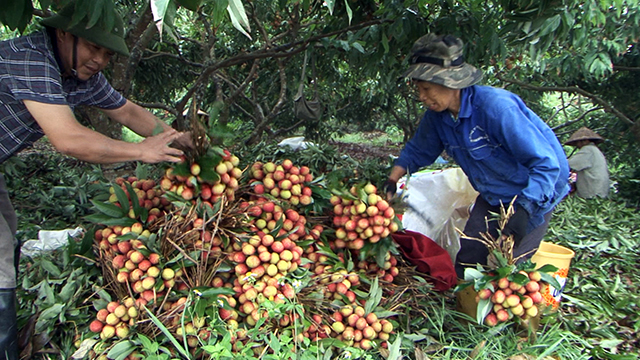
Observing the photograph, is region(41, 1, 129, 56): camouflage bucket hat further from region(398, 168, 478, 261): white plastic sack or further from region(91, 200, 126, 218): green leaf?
region(398, 168, 478, 261): white plastic sack

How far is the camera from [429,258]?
79.7 inches

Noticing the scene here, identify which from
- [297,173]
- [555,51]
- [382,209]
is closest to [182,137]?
[297,173]

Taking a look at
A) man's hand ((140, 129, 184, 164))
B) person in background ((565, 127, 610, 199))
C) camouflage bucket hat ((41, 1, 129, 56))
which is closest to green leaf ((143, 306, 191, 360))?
man's hand ((140, 129, 184, 164))

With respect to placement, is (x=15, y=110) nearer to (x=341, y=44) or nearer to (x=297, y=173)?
(x=297, y=173)

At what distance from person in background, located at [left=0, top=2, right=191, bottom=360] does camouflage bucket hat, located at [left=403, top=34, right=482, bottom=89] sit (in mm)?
1048

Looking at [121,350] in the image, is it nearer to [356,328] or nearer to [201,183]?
[201,183]

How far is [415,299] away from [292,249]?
63cm

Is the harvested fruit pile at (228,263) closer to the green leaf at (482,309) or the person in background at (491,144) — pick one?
the green leaf at (482,309)

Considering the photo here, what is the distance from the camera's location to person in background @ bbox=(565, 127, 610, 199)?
4.63 m

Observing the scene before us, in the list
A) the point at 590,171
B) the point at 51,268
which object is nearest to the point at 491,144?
the point at 51,268

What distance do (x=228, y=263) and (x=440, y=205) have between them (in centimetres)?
156

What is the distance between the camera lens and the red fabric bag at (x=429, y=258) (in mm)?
1987

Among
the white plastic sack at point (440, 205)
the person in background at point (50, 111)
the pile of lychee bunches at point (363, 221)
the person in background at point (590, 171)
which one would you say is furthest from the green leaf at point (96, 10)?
the person in background at point (590, 171)

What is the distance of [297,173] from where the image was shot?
1889mm
